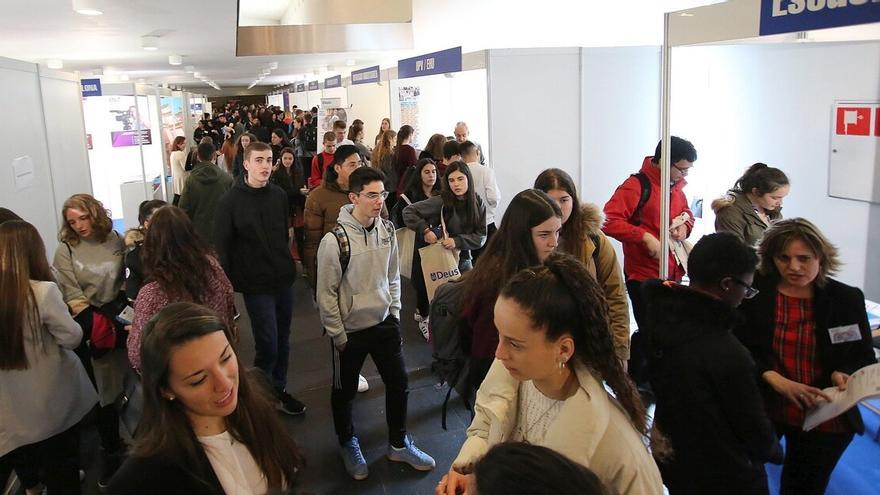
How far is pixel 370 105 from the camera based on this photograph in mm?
12523

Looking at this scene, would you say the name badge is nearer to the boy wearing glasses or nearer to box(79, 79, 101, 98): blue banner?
the boy wearing glasses

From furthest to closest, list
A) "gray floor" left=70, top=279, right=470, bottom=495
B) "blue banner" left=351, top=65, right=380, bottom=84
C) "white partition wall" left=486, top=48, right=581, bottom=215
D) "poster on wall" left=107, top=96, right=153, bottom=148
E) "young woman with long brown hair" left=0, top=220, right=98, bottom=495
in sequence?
"blue banner" left=351, top=65, right=380, bottom=84
"poster on wall" left=107, top=96, right=153, bottom=148
"white partition wall" left=486, top=48, right=581, bottom=215
"gray floor" left=70, top=279, right=470, bottom=495
"young woman with long brown hair" left=0, top=220, right=98, bottom=495

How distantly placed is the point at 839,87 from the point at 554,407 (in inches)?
132

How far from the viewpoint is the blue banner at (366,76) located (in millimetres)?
10211

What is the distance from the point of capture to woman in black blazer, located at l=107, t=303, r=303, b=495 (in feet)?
4.21

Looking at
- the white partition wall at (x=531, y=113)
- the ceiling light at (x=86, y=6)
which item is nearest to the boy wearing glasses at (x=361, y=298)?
the ceiling light at (x=86, y=6)

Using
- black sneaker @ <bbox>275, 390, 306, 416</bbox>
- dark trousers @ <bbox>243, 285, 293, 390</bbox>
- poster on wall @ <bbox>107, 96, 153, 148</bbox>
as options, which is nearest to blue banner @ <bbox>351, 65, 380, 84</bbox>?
poster on wall @ <bbox>107, 96, 153, 148</bbox>

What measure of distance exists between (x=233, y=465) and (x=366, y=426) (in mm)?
2323

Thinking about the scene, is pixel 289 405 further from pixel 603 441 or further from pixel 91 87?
pixel 91 87

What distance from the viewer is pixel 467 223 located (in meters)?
4.43

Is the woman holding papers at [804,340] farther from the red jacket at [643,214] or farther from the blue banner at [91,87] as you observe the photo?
the blue banner at [91,87]

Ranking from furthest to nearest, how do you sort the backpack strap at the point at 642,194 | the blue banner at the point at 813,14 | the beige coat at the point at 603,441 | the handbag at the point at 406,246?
the handbag at the point at 406,246 → the backpack strap at the point at 642,194 → the blue banner at the point at 813,14 → the beige coat at the point at 603,441

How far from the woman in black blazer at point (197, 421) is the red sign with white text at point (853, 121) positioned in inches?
141

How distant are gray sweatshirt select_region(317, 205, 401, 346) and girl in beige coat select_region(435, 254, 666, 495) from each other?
58.5 inches
